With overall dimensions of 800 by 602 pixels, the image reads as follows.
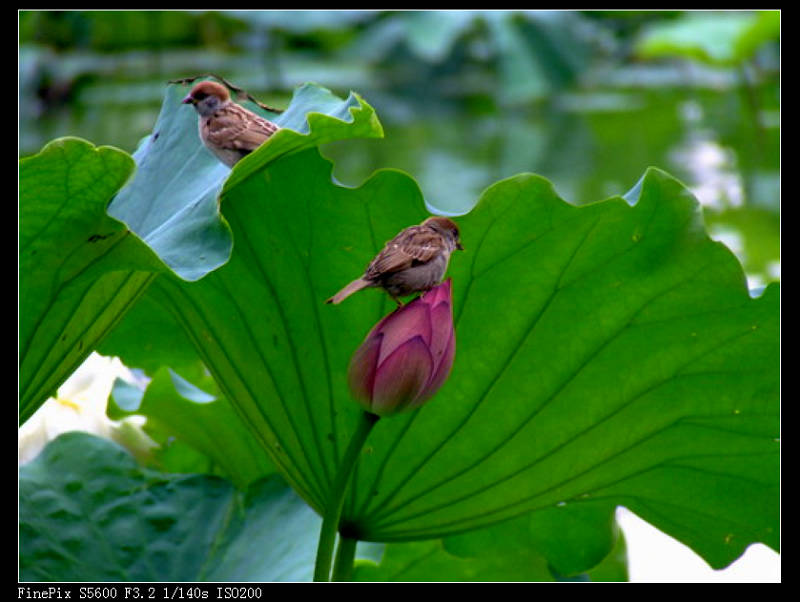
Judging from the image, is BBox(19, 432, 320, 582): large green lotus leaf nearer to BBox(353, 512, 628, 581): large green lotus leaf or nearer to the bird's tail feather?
BBox(353, 512, 628, 581): large green lotus leaf

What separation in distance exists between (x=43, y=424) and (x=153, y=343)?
0.60 ft

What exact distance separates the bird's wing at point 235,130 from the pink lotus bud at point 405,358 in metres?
0.26

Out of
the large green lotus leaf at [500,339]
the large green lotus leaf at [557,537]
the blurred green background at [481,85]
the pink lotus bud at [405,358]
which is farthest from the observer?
the blurred green background at [481,85]

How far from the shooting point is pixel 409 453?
3.14 ft

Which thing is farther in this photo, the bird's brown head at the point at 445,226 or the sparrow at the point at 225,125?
the sparrow at the point at 225,125

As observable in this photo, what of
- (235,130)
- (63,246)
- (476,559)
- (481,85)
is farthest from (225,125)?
(481,85)

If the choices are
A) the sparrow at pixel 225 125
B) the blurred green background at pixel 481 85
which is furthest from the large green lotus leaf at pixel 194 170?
the blurred green background at pixel 481 85

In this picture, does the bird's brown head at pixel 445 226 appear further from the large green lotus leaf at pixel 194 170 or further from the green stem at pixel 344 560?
the green stem at pixel 344 560

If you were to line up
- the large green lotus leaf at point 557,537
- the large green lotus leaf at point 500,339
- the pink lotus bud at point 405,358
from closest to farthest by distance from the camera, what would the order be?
the pink lotus bud at point 405,358 → the large green lotus leaf at point 500,339 → the large green lotus leaf at point 557,537

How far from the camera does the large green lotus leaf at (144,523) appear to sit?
1.02m

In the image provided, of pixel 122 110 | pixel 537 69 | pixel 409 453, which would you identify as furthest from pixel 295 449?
pixel 537 69

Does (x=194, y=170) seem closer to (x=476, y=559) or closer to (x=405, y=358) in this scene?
(x=405, y=358)

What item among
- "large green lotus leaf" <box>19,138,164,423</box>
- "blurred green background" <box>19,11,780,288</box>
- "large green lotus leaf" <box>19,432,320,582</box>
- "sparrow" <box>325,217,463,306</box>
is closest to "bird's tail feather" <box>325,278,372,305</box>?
"sparrow" <box>325,217,463,306</box>
